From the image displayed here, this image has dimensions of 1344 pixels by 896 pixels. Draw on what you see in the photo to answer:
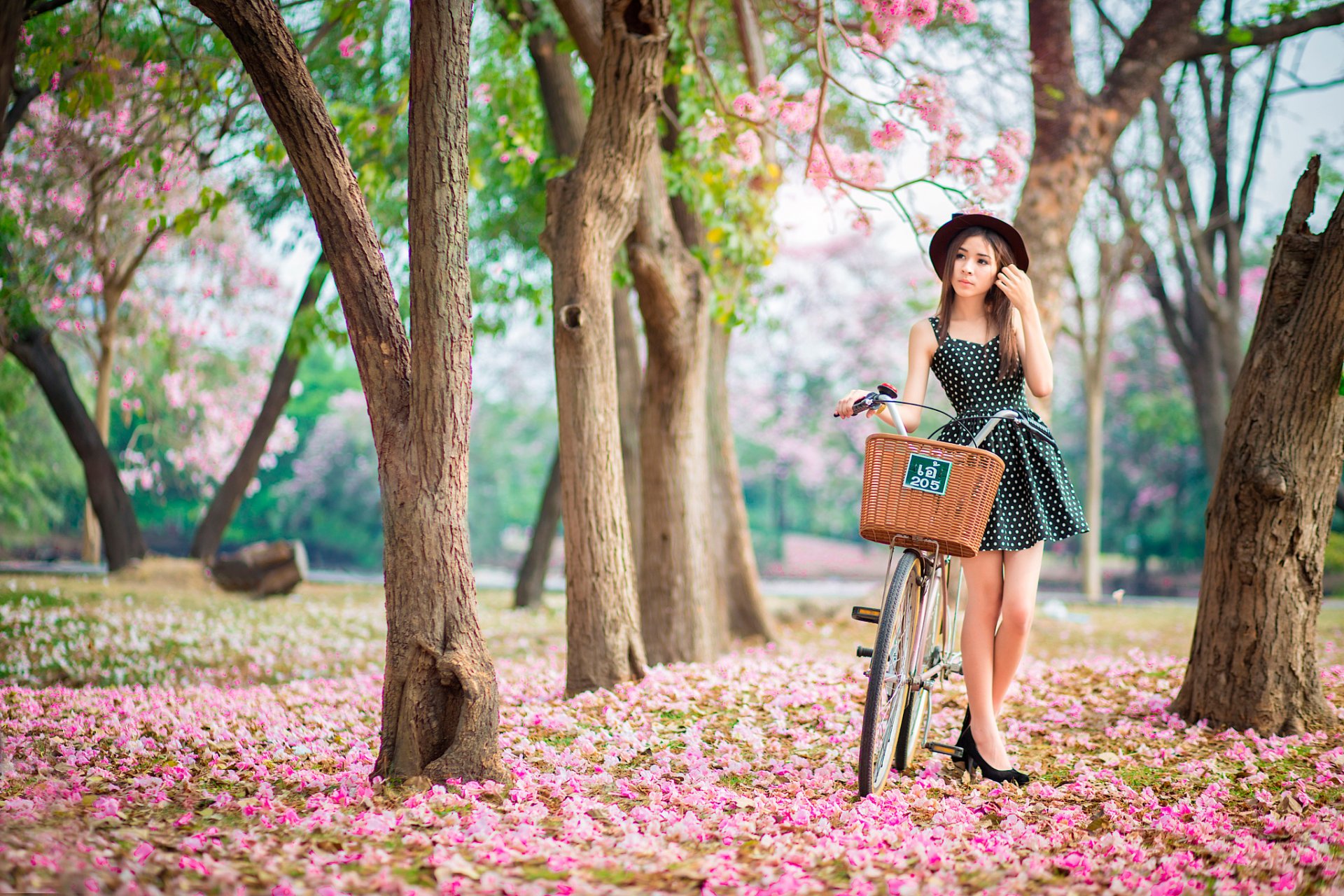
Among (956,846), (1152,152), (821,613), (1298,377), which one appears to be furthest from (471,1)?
(1152,152)

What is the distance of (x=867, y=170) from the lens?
4.90 metres

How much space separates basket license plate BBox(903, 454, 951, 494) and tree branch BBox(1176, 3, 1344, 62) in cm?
572

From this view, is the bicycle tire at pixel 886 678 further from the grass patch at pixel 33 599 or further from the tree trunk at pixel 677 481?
the grass patch at pixel 33 599

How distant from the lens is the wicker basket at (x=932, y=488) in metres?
2.75

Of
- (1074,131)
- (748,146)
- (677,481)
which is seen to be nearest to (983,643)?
(677,481)

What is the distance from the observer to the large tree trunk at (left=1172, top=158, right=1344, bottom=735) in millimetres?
3725

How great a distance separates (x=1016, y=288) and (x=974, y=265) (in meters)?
0.17

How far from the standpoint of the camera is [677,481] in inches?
229

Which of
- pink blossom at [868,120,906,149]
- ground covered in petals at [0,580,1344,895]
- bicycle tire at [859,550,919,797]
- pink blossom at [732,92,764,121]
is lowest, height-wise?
ground covered in petals at [0,580,1344,895]

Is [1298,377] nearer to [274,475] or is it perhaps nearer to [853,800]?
[853,800]

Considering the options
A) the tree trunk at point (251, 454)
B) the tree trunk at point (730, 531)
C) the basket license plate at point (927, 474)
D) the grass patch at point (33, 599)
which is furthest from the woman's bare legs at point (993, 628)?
the tree trunk at point (251, 454)

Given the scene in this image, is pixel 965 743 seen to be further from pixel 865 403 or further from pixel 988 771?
pixel 865 403

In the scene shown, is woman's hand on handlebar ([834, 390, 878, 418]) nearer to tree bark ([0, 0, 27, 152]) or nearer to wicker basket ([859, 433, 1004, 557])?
wicker basket ([859, 433, 1004, 557])

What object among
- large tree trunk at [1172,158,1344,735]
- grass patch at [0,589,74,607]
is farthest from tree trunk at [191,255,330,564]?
large tree trunk at [1172,158,1344,735]
